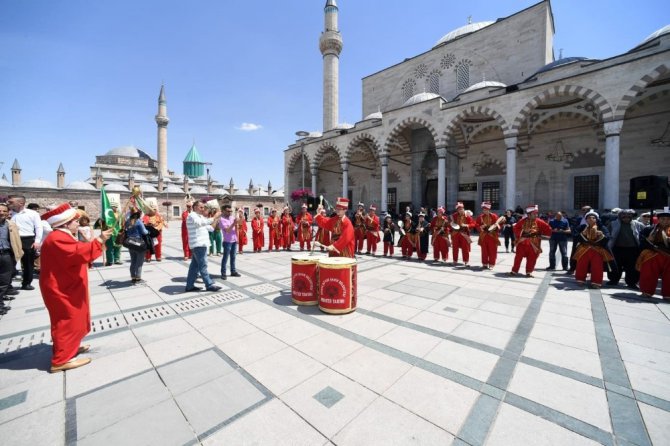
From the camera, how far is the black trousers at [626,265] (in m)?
5.98

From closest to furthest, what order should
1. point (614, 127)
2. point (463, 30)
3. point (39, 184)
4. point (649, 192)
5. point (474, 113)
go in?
point (649, 192)
point (614, 127)
point (474, 113)
point (463, 30)
point (39, 184)

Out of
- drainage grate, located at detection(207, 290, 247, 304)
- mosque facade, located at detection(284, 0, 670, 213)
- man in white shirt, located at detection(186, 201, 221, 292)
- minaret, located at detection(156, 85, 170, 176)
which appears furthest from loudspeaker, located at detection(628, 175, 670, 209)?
minaret, located at detection(156, 85, 170, 176)

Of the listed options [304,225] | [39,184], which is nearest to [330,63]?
[304,225]

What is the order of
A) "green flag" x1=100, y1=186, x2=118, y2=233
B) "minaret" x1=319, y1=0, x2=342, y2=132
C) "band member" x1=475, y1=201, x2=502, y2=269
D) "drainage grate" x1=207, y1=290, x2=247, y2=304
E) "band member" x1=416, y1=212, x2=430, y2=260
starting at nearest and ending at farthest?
"drainage grate" x1=207, y1=290, x2=247, y2=304, "green flag" x1=100, y1=186, x2=118, y2=233, "band member" x1=475, y1=201, x2=502, y2=269, "band member" x1=416, y1=212, x2=430, y2=260, "minaret" x1=319, y1=0, x2=342, y2=132

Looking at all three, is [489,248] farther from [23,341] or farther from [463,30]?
[463,30]

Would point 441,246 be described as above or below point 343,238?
below

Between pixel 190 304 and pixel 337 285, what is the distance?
260cm

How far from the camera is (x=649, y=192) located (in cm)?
723

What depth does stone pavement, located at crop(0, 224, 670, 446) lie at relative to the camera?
2.01m

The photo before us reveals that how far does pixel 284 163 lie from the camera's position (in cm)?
3028

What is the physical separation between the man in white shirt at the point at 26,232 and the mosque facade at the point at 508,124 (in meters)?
17.7

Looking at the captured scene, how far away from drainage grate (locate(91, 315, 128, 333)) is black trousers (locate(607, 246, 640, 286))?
9390 millimetres

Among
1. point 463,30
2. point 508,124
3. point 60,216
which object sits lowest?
point 60,216

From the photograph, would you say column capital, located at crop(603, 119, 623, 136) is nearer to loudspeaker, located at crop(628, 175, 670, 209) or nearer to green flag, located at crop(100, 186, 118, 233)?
loudspeaker, located at crop(628, 175, 670, 209)
